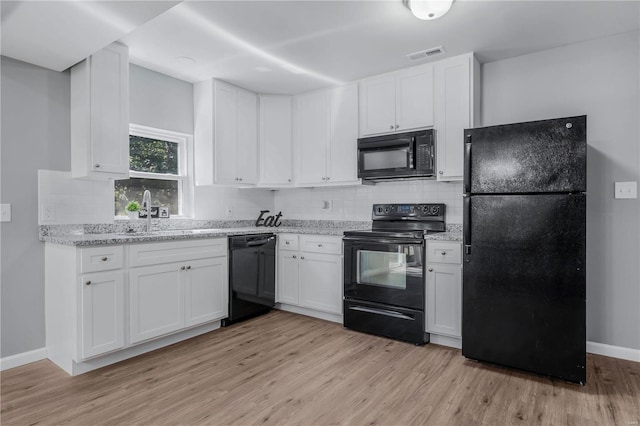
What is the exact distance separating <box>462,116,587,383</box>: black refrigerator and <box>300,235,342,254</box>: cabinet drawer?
128 cm

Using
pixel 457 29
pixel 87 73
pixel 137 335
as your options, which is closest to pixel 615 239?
pixel 457 29

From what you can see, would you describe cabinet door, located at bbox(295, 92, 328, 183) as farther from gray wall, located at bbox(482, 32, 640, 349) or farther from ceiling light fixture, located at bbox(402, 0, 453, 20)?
gray wall, located at bbox(482, 32, 640, 349)

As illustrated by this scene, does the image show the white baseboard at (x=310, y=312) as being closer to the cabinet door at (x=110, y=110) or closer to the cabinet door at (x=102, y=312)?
the cabinet door at (x=102, y=312)

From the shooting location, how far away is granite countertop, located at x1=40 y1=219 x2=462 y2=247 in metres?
2.67

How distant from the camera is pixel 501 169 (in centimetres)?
256

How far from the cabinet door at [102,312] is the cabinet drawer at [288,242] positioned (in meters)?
1.69

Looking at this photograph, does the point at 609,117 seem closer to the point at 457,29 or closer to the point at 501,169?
the point at 501,169

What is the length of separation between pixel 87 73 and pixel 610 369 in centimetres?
438

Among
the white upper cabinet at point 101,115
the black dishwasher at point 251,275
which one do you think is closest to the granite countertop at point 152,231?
the black dishwasher at point 251,275

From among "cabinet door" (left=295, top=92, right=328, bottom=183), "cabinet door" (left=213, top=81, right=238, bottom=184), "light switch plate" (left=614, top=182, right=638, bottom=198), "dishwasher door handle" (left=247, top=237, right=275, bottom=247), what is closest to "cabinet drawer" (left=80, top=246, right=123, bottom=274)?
"dishwasher door handle" (left=247, top=237, right=275, bottom=247)

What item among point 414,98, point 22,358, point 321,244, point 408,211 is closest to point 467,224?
point 408,211

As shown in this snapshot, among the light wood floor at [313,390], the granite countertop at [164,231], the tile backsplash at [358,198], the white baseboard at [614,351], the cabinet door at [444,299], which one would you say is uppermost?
the tile backsplash at [358,198]

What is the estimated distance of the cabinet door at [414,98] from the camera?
3354 millimetres

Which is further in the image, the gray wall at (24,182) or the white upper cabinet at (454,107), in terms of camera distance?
the white upper cabinet at (454,107)
